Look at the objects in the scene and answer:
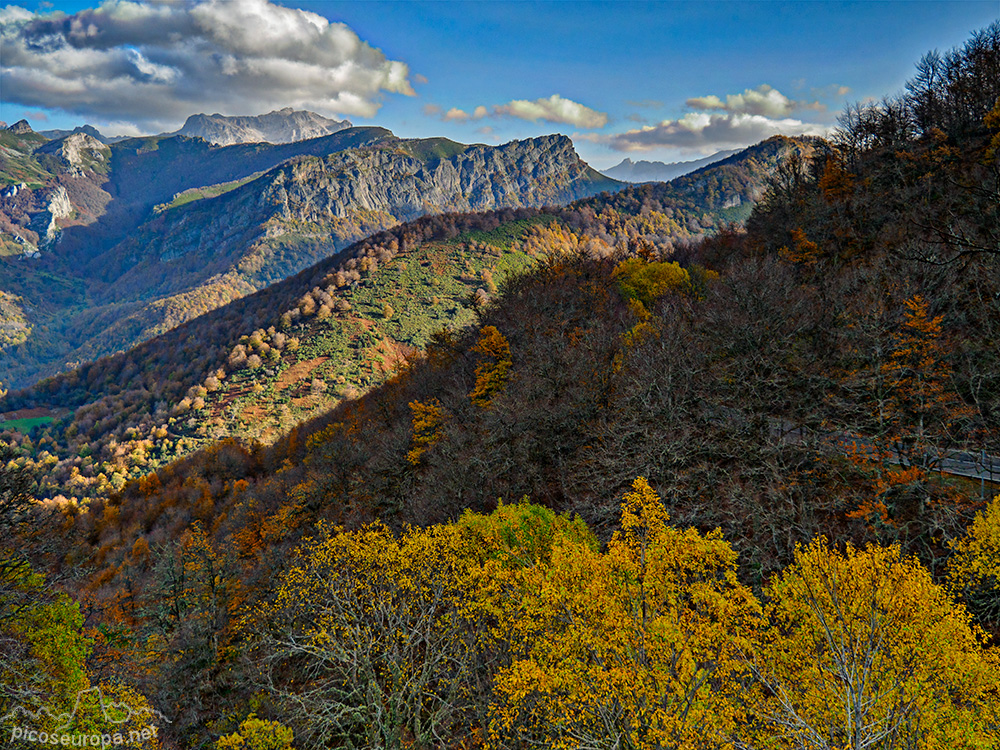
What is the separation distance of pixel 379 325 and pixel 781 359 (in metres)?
150

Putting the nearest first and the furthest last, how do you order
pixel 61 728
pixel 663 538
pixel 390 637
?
pixel 61 728, pixel 663 538, pixel 390 637

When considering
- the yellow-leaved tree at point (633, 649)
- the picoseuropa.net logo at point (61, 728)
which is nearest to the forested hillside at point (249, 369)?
the yellow-leaved tree at point (633, 649)

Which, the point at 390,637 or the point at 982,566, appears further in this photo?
the point at 390,637

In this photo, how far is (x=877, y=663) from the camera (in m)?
13.5

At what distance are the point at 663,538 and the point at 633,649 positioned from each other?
3358mm

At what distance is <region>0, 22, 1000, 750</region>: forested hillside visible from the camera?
1303cm

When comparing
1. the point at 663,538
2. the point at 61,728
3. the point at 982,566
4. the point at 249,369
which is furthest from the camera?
the point at 249,369

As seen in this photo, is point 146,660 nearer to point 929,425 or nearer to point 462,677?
point 462,677

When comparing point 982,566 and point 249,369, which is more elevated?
point 982,566

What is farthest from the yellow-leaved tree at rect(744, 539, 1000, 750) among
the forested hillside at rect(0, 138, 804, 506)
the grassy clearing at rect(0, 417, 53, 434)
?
the grassy clearing at rect(0, 417, 53, 434)

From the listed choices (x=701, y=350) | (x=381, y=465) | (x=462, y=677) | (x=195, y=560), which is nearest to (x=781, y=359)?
(x=701, y=350)

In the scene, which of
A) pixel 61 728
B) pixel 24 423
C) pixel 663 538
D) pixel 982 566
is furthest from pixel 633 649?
pixel 24 423

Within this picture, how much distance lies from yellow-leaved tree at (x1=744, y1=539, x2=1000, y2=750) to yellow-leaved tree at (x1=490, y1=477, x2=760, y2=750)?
1224 mm

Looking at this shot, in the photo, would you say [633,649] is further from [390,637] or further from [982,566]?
[982,566]
